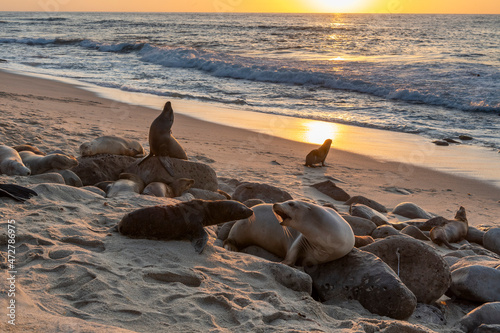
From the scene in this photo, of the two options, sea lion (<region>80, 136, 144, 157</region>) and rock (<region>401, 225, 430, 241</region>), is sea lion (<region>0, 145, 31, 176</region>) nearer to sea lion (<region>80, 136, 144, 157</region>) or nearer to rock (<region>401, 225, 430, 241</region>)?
sea lion (<region>80, 136, 144, 157</region>)

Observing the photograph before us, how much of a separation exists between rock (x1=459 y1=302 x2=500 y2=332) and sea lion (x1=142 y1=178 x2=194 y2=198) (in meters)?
3.25

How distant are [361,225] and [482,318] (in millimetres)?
2029

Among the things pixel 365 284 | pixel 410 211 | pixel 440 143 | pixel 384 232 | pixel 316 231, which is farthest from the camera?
pixel 440 143

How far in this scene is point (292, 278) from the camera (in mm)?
3512

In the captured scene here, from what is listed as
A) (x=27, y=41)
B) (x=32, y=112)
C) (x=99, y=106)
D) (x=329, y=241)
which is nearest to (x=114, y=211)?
(x=329, y=241)

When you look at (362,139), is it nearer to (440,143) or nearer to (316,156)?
(440,143)

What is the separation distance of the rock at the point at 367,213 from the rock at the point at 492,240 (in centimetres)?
111

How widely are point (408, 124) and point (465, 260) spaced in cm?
873

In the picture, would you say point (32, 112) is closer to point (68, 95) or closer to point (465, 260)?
point (68, 95)

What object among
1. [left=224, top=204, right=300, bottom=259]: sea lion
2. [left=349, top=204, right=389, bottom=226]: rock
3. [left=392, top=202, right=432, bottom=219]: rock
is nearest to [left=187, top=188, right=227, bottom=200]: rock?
[left=224, top=204, right=300, bottom=259]: sea lion

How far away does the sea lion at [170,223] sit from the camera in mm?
3809

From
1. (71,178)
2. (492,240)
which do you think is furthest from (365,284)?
(71,178)

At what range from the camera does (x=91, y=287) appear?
285 centimetres

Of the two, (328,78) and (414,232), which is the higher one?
(328,78)
